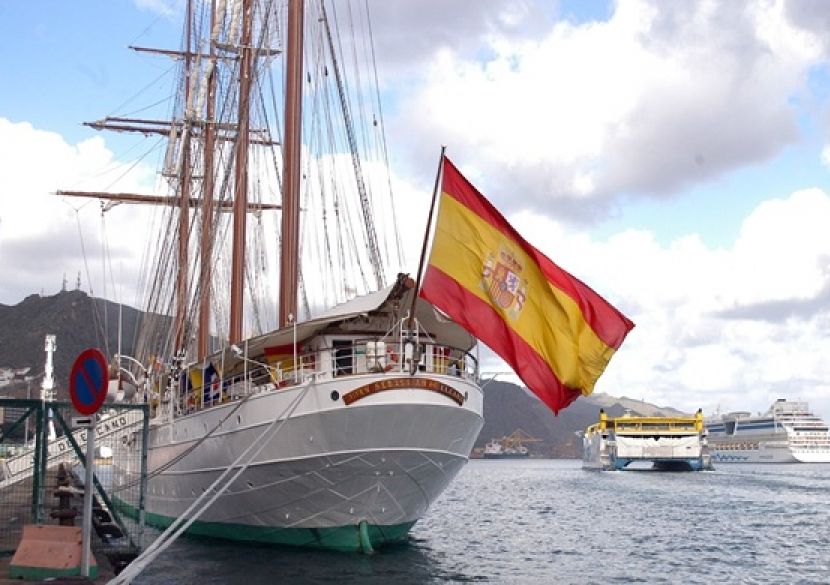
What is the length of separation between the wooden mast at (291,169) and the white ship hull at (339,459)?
4.41 m

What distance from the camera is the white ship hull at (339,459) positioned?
2006cm

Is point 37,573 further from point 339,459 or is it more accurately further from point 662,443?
point 662,443

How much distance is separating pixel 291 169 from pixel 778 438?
494ft

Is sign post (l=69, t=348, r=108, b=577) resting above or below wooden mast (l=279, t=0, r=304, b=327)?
below

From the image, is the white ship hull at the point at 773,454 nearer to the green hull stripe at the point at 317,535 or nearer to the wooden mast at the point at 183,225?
the wooden mast at the point at 183,225

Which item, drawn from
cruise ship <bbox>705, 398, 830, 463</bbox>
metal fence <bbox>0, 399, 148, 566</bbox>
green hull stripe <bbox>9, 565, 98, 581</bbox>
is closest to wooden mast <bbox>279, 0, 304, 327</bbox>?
metal fence <bbox>0, 399, 148, 566</bbox>

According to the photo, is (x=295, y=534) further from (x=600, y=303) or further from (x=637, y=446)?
(x=637, y=446)

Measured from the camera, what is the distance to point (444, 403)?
20750 mm

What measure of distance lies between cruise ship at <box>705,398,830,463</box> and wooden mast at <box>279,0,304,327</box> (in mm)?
149252

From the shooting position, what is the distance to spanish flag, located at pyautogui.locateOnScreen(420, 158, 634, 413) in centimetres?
1424

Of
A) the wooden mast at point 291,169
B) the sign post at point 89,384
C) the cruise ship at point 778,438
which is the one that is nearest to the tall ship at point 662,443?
the cruise ship at point 778,438

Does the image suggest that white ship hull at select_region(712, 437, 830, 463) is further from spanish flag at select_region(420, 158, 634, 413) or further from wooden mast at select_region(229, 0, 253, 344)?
spanish flag at select_region(420, 158, 634, 413)

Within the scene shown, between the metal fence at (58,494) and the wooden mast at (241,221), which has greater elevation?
the wooden mast at (241,221)

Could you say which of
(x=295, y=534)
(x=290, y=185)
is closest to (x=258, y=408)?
(x=295, y=534)
